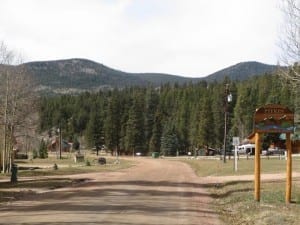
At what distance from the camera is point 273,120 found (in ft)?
64.0

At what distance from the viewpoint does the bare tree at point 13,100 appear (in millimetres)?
45469

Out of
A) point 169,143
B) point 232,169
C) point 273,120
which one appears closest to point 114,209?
point 273,120

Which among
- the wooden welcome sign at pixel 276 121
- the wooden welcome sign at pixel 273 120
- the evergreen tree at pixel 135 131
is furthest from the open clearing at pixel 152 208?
the evergreen tree at pixel 135 131

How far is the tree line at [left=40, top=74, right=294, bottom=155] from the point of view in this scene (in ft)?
399

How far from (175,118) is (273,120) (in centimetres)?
12365

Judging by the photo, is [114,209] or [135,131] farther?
[135,131]

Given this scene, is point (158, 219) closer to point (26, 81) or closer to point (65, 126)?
point (26, 81)

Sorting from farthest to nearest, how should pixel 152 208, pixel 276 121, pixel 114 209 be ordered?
pixel 276 121 → pixel 152 208 → pixel 114 209

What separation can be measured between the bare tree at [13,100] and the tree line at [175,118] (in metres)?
58.7

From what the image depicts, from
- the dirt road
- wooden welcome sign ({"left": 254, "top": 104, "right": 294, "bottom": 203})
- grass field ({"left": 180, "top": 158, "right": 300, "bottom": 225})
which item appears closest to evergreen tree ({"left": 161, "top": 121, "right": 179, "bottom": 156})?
the dirt road

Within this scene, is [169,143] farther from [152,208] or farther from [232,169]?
[152,208]

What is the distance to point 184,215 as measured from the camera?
17312 millimetres

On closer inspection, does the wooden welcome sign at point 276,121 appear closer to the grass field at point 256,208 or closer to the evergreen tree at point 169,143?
the grass field at point 256,208

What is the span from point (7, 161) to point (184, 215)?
3459cm
